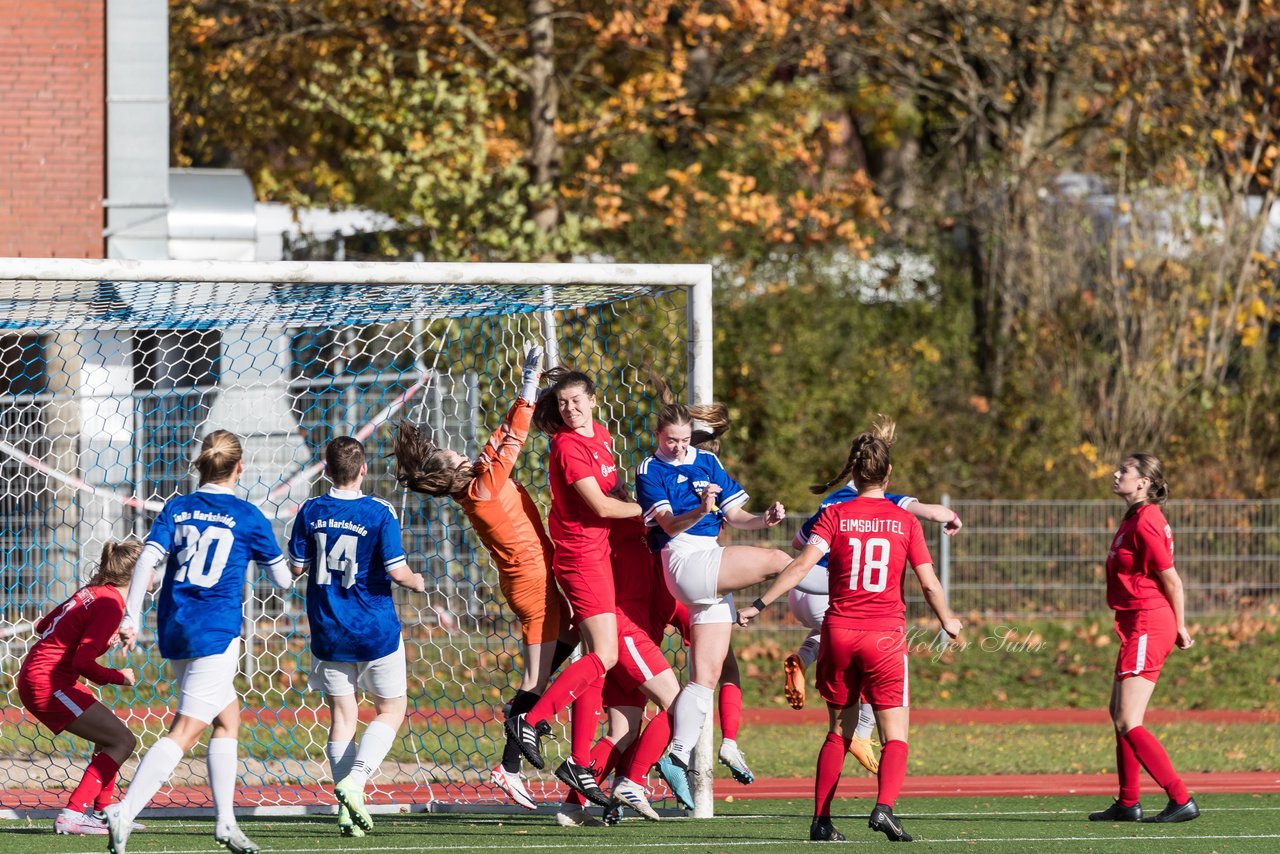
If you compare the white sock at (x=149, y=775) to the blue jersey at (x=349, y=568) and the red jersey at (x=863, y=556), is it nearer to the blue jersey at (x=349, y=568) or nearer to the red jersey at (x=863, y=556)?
the blue jersey at (x=349, y=568)

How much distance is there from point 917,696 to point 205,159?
1537cm

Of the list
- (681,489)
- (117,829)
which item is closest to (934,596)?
(681,489)

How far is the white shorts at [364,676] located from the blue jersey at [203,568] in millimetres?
717

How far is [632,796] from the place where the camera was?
7516 millimetres

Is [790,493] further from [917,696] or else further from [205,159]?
[205,159]

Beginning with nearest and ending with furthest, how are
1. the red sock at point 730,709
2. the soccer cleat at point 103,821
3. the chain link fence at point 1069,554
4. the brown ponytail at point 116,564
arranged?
the soccer cleat at point 103,821 < the brown ponytail at point 116,564 < the red sock at point 730,709 < the chain link fence at point 1069,554

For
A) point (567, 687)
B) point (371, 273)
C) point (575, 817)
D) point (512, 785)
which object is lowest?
point (575, 817)

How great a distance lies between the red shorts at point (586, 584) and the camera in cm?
751

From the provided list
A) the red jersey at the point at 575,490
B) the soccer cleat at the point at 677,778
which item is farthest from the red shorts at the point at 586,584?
the soccer cleat at the point at 677,778

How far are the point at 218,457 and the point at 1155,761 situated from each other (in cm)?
448

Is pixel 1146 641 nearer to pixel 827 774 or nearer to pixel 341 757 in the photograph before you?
pixel 827 774

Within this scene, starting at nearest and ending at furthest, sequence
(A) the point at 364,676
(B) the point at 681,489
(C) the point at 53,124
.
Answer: (A) the point at 364,676, (B) the point at 681,489, (C) the point at 53,124

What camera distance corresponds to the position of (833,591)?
6941 mm

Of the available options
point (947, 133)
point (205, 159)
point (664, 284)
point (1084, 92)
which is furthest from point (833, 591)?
point (205, 159)
